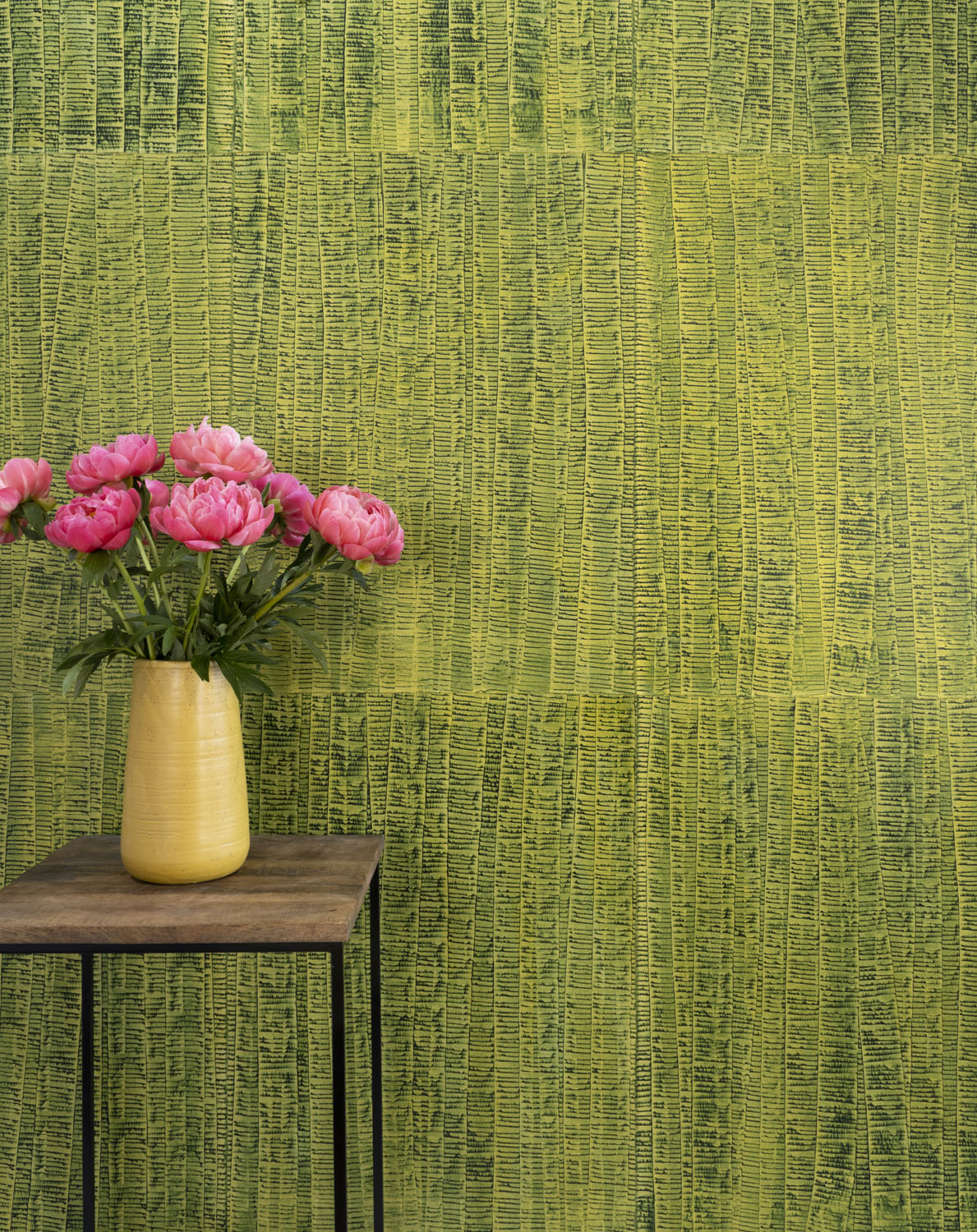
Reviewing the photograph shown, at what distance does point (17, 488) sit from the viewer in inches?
37.6

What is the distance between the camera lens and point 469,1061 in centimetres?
121

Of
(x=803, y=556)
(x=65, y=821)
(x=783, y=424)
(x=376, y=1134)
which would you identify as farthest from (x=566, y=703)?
(x=65, y=821)

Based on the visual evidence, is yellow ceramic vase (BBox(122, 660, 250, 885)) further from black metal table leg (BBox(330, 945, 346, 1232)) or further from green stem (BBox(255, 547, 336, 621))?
black metal table leg (BBox(330, 945, 346, 1232))

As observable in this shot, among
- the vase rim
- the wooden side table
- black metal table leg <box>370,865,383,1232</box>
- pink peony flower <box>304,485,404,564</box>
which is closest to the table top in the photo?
the wooden side table

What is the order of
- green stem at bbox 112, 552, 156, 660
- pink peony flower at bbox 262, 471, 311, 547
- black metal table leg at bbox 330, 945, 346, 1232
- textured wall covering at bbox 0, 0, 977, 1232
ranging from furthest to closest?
textured wall covering at bbox 0, 0, 977, 1232 < pink peony flower at bbox 262, 471, 311, 547 < green stem at bbox 112, 552, 156, 660 < black metal table leg at bbox 330, 945, 346, 1232

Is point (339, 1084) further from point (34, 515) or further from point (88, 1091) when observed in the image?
point (34, 515)

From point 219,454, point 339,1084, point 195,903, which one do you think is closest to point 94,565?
point 219,454

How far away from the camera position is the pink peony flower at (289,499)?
3.50 feet

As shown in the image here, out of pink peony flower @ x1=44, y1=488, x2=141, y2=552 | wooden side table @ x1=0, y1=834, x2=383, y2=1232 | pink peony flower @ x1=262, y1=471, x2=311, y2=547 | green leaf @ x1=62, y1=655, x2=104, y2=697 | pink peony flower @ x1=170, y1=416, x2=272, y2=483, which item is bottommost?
wooden side table @ x1=0, y1=834, x2=383, y2=1232


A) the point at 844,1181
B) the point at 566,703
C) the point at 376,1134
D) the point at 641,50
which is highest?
the point at 641,50

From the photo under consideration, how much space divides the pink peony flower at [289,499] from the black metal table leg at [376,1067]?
0.45 metres

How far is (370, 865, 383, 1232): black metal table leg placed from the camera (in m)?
1.14

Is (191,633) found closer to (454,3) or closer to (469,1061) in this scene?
(469,1061)

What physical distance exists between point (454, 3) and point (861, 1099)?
62.0 inches
